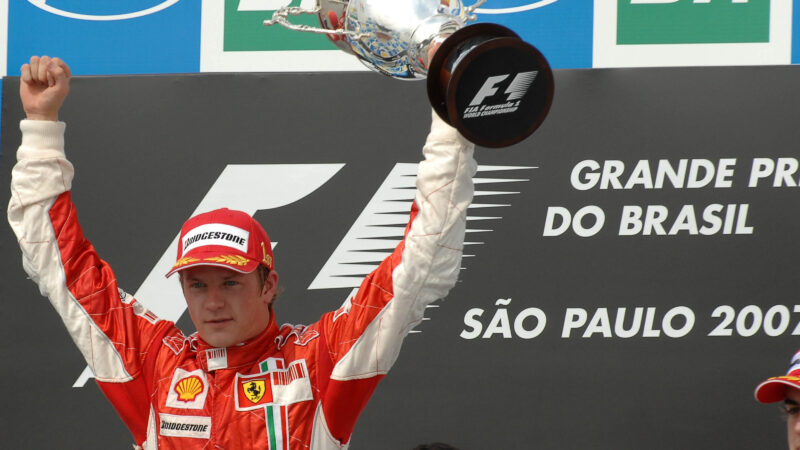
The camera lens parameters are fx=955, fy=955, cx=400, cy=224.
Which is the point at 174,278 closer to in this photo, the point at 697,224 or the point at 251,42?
the point at 251,42

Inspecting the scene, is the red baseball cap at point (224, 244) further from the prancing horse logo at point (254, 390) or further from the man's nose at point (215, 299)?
the prancing horse logo at point (254, 390)

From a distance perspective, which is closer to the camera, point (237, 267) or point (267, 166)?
point (237, 267)

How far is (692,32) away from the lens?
2564mm

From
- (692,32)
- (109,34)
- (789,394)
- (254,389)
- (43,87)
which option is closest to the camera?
(254,389)

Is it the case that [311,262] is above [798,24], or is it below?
below

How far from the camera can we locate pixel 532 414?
253 cm

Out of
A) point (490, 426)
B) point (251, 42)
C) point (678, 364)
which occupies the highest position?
point (251, 42)

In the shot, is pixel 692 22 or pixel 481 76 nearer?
pixel 481 76

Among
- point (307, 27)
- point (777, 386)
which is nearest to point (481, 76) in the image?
point (307, 27)

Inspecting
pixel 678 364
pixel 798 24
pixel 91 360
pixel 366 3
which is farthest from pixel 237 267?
pixel 798 24

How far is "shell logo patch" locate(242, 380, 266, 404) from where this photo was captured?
Answer: 161cm

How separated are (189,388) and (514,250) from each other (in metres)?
1.16

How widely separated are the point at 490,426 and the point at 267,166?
3.07 ft

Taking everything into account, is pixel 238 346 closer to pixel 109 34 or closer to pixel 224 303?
pixel 224 303
